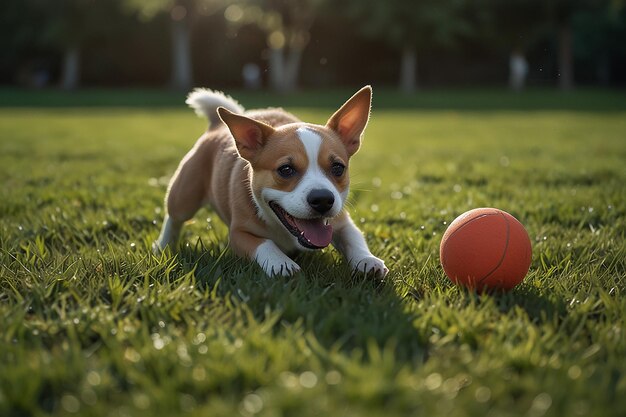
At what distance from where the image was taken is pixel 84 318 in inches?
118

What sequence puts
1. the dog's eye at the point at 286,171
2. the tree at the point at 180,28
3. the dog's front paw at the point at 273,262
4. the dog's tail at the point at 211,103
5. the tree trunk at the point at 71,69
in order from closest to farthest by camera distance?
the dog's front paw at the point at 273,262 → the dog's eye at the point at 286,171 → the dog's tail at the point at 211,103 → the tree at the point at 180,28 → the tree trunk at the point at 71,69

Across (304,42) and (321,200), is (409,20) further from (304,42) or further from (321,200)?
(321,200)

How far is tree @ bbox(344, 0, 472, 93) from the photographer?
121 feet

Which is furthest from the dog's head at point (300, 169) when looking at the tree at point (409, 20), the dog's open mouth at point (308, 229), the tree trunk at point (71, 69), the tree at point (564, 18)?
the tree trunk at point (71, 69)

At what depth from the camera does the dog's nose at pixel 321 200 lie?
3.77m

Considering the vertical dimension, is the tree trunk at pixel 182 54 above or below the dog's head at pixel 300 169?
above

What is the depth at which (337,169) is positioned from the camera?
4.12 meters

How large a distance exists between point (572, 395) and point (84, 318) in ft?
6.79

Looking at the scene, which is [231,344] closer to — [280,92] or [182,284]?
[182,284]

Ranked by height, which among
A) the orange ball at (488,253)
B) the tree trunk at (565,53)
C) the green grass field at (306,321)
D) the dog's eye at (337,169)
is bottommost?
the green grass field at (306,321)

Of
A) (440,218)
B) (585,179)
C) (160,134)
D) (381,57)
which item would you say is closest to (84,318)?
(440,218)

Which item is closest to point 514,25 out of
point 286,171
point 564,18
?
point 564,18

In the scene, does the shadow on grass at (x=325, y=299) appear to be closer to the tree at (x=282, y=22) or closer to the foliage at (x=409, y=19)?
the tree at (x=282, y=22)

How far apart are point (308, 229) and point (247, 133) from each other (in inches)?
30.7
